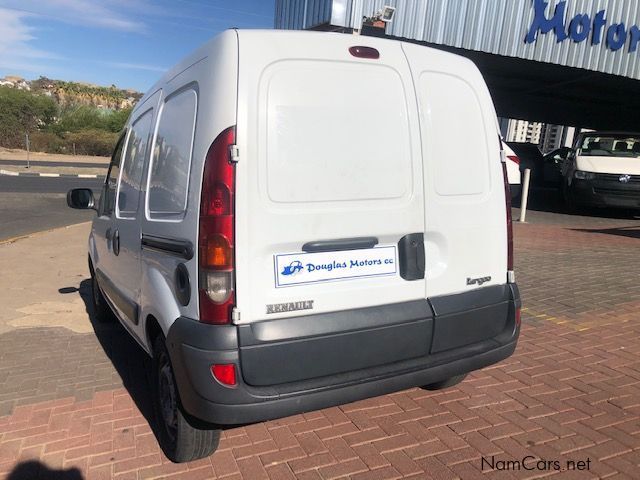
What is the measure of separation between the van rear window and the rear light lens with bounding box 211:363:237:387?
29.8 inches

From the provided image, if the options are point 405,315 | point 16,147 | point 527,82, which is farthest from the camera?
point 16,147

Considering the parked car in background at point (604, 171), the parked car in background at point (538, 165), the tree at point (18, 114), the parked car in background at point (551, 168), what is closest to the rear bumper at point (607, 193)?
the parked car in background at point (604, 171)

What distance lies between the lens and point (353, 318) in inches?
97.0

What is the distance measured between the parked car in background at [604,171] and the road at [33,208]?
38.0 ft

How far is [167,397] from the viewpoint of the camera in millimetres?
2766

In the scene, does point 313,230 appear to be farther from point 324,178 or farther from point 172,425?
point 172,425

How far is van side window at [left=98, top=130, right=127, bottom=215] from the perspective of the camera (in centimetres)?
383

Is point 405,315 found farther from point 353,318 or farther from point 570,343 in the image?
point 570,343

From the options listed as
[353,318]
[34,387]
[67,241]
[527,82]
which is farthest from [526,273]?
[527,82]

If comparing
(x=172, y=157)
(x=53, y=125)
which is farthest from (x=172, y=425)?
(x=53, y=125)

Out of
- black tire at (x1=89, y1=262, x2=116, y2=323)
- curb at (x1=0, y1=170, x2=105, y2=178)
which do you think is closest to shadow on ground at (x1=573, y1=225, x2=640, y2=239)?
black tire at (x1=89, y1=262, x2=116, y2=323)

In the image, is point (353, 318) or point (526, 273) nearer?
point (353, 318)

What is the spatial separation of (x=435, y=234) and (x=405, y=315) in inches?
18.2

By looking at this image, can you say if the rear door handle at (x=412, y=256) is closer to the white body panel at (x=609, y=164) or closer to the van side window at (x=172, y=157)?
the van side window at (x=172, y=157)
